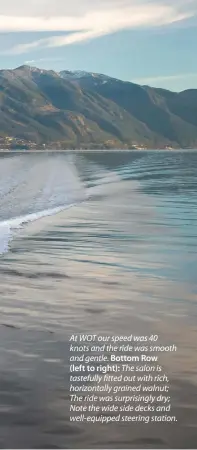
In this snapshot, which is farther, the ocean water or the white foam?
the white foam

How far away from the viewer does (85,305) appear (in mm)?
13203

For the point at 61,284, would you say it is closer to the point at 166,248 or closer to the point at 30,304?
the point at 30,304

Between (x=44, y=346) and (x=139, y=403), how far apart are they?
9.80 ft

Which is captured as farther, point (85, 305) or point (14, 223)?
point (14, 223)

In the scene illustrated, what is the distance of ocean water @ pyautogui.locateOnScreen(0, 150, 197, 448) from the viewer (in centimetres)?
747

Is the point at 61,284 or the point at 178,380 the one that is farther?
the point at 61,284

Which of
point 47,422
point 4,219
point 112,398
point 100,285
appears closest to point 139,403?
point 112,398

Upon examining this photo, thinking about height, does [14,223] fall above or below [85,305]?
above

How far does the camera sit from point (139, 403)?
7805 millimetres

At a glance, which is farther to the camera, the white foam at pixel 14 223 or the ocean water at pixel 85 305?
the white foam at pixel 14 223

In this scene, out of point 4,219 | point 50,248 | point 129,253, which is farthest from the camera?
point 4,219

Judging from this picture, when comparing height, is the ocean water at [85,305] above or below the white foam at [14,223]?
below

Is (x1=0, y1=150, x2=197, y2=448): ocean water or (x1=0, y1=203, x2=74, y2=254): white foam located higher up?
(x1=0, y1=203, x2=74, y2=254): white foam

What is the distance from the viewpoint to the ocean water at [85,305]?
24.5 feet
